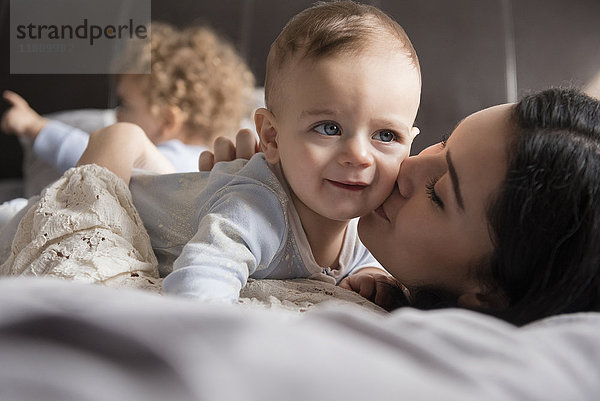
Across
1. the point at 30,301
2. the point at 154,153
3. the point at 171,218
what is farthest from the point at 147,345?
the point at 154,153

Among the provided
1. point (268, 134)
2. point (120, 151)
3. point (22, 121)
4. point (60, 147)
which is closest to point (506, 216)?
point (268, 134)

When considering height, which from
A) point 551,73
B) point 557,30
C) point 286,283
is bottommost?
point 286,283

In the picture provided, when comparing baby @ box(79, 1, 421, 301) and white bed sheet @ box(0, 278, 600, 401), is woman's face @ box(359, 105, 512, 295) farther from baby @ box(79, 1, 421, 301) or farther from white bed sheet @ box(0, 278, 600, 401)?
white bed sheet @ box(0, 278, 600, 401)

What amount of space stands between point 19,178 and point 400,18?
1.46m

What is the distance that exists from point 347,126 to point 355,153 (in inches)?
1.6

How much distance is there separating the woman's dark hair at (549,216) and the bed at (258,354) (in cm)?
15

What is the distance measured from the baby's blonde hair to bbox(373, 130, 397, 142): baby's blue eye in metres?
0.11

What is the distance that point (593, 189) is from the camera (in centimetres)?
62

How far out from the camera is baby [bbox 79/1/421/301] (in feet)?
2.55

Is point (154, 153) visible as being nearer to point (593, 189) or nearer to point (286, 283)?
point (286, 283)

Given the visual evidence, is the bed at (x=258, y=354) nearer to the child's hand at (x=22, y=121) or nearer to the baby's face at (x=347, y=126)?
the baby's face at (x=347, y=126)

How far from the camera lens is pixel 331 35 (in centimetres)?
81

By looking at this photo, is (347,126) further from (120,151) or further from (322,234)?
(120,151)

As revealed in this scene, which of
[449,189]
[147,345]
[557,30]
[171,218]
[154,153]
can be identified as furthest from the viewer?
[557,30]
